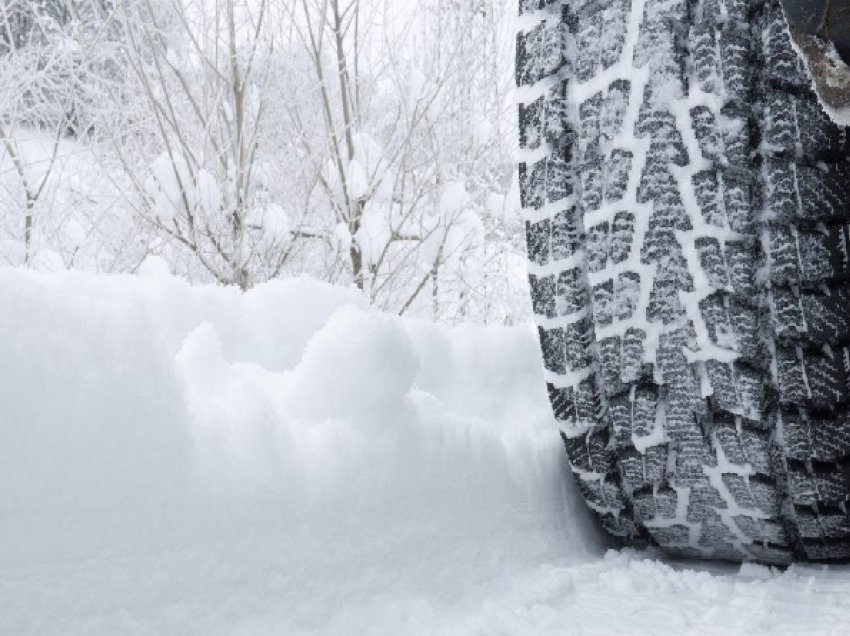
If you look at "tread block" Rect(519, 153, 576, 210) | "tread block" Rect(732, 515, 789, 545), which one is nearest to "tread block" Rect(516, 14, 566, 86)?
"tread block" Rect(519, 153, 576, 210)

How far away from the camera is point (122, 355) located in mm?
663

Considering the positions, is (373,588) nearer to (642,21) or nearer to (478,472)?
(478,472)

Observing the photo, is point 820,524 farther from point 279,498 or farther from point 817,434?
point 279,498

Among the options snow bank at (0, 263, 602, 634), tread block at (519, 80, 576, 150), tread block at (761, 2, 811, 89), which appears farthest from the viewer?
tread block at (519, 80, 576, 150)

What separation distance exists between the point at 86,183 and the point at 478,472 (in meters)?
3.99

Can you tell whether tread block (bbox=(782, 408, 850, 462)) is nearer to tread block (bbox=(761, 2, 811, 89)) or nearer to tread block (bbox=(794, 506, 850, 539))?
tread block (bbox=(794, 506, 850, 539))

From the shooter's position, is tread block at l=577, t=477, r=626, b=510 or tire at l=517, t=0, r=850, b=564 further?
tread block at l=577, t=477, r=626, b=510

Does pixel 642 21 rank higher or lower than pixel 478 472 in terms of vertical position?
higher

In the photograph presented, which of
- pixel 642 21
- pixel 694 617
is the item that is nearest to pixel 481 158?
pixel 642 21

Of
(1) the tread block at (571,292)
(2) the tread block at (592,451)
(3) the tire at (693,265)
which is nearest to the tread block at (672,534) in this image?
(3) the tire at (693,265)

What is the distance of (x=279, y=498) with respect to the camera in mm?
717

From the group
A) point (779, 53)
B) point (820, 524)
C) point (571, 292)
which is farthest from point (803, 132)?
point (820, 524)

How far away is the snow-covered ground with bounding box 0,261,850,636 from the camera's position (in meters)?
0.58

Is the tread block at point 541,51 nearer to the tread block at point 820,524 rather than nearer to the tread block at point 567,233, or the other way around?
the tread block at point 567,233
